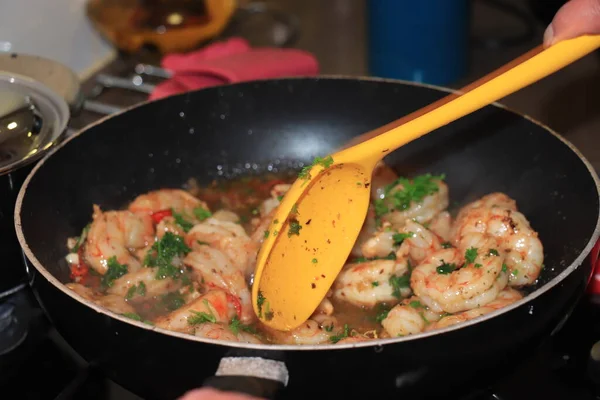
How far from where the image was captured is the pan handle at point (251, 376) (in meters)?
0.98

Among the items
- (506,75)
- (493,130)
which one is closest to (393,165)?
(493,130)

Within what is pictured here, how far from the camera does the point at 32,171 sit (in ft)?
4.56

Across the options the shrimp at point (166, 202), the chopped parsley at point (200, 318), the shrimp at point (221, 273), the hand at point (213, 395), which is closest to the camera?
the hand at point (213, 395)

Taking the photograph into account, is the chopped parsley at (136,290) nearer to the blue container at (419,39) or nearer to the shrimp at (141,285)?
the shrimp at (141,285)

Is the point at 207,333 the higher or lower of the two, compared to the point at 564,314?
lower

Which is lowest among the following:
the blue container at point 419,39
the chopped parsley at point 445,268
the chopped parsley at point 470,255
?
the chopped parsley at point 445,268

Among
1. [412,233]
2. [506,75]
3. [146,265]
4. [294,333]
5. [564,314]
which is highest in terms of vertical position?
[506,75]

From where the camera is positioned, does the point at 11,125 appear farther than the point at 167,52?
No

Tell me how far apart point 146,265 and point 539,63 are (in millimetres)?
814

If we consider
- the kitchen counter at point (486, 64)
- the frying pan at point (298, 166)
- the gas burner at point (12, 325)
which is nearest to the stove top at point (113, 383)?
the gas burner at point (12, 325)

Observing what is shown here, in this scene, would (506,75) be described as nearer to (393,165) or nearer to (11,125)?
(393,165)

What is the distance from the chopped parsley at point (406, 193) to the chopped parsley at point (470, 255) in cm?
20

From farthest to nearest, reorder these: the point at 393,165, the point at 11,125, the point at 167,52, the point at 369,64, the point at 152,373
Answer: the point at 369,64 < the point at 167,52 < the point at 393,165 < the point at 11,125 < the point at 152,373

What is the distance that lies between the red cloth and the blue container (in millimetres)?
324
